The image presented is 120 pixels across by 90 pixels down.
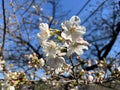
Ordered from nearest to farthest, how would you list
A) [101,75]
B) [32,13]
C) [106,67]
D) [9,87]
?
1. [9,87]
2. [101,75]
3. [106,67]
4. [32,13]

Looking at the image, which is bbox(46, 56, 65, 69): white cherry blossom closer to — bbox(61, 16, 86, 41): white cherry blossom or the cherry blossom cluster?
the cherry blossom cluster

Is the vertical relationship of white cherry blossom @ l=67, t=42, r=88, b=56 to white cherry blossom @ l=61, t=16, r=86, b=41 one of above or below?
below

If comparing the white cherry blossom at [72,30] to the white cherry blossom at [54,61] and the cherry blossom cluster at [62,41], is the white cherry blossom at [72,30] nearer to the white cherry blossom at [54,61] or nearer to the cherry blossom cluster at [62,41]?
the cherry blossom cluster at [62,41]

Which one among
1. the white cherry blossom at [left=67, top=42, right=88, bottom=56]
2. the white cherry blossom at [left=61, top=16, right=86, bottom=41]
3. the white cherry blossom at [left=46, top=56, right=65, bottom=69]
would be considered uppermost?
the white cherry blossom at [left=61, top=16, right=86, bottom=41]

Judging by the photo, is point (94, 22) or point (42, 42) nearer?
point (42, 42)

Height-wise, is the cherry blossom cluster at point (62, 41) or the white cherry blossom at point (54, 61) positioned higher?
the cherry blossom cluster at point (62, 41)

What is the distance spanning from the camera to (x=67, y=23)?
140 centimetres

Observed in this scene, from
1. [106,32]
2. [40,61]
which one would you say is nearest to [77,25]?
[40,61]

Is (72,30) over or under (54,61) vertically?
over

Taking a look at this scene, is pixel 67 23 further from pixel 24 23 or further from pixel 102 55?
pixel 102 55

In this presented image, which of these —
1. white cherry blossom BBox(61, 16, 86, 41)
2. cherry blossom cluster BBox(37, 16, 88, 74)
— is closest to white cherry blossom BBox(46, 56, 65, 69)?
cherry blossom cluster BBox(37, 16, 88, 74)

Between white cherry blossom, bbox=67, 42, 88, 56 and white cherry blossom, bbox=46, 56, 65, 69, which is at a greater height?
white cherry blossom, bbox=67, 42, 88, 56

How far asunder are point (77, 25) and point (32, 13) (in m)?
4.61

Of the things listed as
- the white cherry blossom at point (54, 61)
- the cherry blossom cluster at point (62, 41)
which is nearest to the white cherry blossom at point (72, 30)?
the cherry blossom cluster at point (62, 41)
